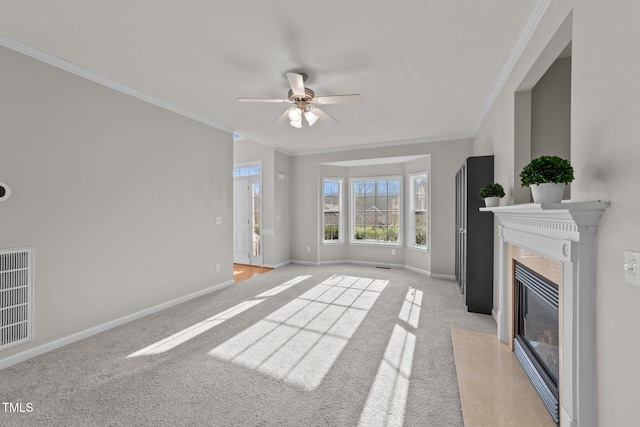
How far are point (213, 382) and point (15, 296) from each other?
1791mm

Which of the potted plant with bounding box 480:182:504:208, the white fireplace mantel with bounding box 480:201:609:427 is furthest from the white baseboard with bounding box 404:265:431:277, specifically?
the white fireplace mantel with bounding box 480:201:609:427

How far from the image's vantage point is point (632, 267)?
1.02 m

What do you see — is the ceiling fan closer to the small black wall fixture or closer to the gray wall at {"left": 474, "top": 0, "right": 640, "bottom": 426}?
the gray wall at {"left": 474, "top": 0, "right": 640, "bottom": 426}

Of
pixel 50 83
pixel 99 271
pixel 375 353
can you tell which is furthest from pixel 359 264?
pixel 50 83

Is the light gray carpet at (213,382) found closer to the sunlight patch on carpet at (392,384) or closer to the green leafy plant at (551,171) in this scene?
the sunlight patch on carpet at (392,384)

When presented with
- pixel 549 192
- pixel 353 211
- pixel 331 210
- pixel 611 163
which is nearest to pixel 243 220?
pixel 331 210

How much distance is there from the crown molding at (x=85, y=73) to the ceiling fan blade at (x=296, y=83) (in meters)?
1.91

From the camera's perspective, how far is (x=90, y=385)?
1979 millimetres

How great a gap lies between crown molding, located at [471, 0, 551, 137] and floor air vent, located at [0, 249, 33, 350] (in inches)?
166

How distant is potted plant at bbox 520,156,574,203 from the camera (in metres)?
1.33

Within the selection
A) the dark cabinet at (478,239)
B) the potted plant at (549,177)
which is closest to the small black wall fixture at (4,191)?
the potted plant at (549,177)

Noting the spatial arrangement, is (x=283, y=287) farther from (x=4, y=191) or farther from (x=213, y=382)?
(x=4, y=191)

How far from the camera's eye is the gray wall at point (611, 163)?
103cm

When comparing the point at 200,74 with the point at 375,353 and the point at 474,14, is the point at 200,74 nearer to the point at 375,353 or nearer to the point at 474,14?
the point at 474,14
